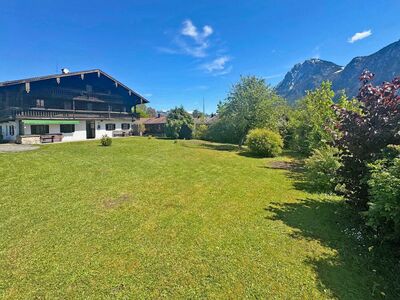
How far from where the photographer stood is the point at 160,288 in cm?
397

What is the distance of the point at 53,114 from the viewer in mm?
27938

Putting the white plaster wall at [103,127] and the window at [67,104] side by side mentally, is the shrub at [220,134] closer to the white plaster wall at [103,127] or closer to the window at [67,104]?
the white plaster wall at [103,127]

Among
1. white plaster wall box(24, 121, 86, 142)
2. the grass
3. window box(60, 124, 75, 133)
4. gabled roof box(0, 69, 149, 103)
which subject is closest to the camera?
the grass

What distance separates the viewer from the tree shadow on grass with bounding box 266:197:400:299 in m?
4.12

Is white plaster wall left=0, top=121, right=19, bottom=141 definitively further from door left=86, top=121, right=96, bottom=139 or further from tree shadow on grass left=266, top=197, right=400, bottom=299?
tree shadow on grass left=266, top=197, right=400, bottom=299

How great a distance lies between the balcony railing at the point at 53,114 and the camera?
24844 mm

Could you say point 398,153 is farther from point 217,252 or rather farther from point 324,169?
point 217,252

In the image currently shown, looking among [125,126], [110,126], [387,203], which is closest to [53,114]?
[110,126]

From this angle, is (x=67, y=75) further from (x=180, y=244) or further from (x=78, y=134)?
(x=180, y=244)

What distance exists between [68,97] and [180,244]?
31.3m

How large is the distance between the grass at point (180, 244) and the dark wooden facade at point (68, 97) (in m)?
20.7

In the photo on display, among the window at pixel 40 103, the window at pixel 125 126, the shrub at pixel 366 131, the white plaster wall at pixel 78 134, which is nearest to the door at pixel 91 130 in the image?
the white plaster wall at pixel 78 134

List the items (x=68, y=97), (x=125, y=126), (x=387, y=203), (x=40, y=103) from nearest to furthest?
1. (x=387, y=203)
2. (x=40, y=103)
3. (x=68, y=97)
4. (x=125, y=126)

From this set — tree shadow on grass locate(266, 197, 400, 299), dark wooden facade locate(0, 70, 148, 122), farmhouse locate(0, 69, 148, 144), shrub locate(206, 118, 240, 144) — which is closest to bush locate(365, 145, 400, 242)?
tree shadow on grass locate(266, 197, 400, 299)
